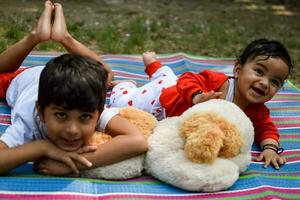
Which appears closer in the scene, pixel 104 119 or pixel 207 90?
pixel 104 119

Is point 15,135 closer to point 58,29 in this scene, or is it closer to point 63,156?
point 63,156

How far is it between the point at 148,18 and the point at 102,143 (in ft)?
12.0

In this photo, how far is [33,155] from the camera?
2.01 m

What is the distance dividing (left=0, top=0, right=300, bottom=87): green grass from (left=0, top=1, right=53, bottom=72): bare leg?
58.5 inches

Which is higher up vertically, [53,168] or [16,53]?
[16,53]

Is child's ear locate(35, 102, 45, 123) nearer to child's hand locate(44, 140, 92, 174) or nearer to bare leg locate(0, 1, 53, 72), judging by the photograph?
child's hand locate(44, 140, 92, 174)

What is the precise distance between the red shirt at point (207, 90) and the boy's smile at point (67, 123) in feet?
2.51

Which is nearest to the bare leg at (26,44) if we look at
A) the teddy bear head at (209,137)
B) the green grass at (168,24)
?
the teddy bear head at (209,137)

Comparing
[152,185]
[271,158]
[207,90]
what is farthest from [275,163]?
[152,185]

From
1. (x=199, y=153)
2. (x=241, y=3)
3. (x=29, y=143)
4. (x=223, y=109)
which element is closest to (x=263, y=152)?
(x=223, y=109)

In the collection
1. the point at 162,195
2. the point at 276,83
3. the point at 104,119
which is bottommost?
the point at 162,195

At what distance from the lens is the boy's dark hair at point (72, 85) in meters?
1.89

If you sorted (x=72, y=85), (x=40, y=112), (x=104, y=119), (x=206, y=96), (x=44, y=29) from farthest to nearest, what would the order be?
(x=44, y=29) < (x=206, y=96) < (x=104, y=119) < (x=40, y=112) < (x=72, y=85)

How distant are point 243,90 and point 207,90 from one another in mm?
219
